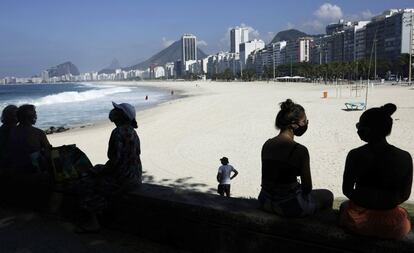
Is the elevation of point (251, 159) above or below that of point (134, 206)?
below

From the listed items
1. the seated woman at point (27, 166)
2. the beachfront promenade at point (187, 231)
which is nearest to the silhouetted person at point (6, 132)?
the seated woman at point (27, 166)

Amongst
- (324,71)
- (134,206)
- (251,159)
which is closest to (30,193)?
(134,206)

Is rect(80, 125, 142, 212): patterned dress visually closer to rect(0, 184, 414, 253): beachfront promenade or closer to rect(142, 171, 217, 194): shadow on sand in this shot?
rect(0, 184, 414, 253): beachfront promenade

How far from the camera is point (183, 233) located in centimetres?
350

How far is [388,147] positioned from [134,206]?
2.19 metres

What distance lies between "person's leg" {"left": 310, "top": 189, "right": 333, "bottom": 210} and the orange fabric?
1.37 ft

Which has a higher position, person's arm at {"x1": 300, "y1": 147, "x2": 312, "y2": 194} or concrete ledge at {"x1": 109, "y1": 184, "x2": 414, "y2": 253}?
person's arm at {"x1": 300, "y1": 147, "x2": 312, "y2": 194}

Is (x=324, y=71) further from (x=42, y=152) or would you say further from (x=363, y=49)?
(x=42, y=152)

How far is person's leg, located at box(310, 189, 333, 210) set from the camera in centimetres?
306

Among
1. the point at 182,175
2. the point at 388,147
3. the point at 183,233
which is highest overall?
the point at 388,147

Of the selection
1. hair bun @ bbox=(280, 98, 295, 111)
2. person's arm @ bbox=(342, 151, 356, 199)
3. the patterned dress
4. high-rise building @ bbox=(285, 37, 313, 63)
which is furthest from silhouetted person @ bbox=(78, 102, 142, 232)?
high-rise building @ bbox=(285, 37, 313, 63)

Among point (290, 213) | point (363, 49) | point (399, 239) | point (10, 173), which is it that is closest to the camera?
point (399, 239)

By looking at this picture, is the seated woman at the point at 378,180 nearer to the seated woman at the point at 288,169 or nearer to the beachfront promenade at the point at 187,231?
the beachfront promenade at the point at 187,231

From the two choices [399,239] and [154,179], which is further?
[154,179]
